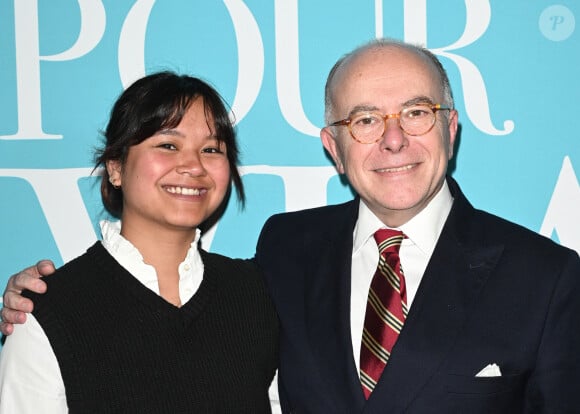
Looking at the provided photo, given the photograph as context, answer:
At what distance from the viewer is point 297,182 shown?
7.52 feet

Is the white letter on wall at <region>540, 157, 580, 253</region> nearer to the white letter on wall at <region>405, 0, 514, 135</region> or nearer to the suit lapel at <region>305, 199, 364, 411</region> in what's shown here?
the white letter on wall at <region>405, 0, 514, 135</region>

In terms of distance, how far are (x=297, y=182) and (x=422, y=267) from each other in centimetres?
64

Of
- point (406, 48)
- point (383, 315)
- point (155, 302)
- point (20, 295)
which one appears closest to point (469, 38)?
point (406, 48)

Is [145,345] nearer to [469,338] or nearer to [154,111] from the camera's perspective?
[154,111]

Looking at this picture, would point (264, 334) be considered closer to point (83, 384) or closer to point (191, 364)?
point (191, 364)

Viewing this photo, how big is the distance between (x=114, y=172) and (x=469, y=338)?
96 centimetres

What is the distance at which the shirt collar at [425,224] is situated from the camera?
181cm

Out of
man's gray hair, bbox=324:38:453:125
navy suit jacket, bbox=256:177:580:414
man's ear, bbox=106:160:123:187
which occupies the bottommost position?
navy suit jacket, bbox=256:177:580:414

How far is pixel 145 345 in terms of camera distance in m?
1.62

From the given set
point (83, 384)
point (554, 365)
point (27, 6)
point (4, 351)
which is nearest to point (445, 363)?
point (554, 365)

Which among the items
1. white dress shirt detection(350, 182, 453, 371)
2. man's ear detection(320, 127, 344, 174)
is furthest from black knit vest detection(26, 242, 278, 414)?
man's ear detection(320, 127, 344, 174)

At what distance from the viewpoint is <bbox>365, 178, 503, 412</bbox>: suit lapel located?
1.61 metres

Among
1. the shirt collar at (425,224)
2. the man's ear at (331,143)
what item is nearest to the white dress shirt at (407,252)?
the shirt collar at (425,224)

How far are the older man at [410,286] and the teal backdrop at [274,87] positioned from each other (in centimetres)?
34
